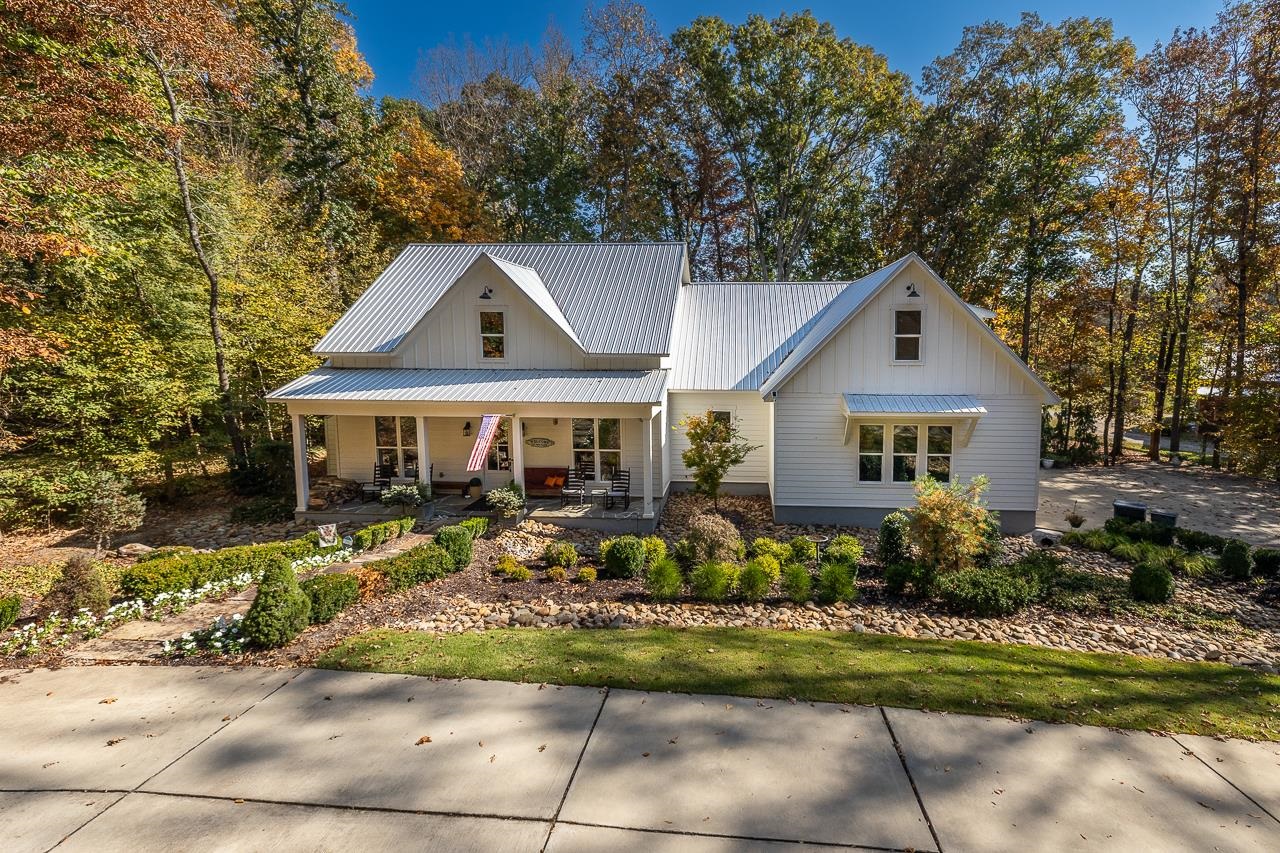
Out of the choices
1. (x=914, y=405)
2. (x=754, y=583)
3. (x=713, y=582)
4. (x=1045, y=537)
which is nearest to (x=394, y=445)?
(x=713, y=582)

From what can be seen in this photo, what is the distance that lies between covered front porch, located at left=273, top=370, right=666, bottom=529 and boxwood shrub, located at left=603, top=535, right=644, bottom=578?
360 centimetres

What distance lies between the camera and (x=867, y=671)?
6.45m

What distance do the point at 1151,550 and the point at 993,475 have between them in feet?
10.7

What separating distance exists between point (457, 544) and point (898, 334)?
36.8 feet

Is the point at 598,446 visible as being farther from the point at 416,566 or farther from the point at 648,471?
the point at 416,566

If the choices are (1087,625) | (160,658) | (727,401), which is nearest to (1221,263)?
(727,401)

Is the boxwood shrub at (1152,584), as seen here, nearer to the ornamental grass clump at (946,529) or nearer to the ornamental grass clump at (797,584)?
the ornamental grass clump at (946,529)

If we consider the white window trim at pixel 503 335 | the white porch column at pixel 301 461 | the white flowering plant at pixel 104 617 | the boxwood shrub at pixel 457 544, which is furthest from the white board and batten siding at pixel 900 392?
the white porch column at pixel 301 461

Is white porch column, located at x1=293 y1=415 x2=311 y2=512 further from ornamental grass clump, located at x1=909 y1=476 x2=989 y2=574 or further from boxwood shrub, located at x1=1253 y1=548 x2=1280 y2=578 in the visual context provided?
boxwood shrub, located at x1=1253 y1=548 x2=1280 y2=578

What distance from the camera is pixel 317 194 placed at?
25031 millimetres

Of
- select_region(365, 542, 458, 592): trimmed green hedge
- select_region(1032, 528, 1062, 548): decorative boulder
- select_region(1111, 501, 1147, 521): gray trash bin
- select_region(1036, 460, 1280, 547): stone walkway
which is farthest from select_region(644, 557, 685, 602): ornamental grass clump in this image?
select_region(1111, 501, 1147, 521): gray trash bin

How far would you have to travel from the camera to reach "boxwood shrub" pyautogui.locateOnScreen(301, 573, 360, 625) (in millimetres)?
7531

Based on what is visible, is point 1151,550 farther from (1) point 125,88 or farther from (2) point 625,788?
(1) point 125,88

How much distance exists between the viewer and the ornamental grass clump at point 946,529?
30.5 ft
